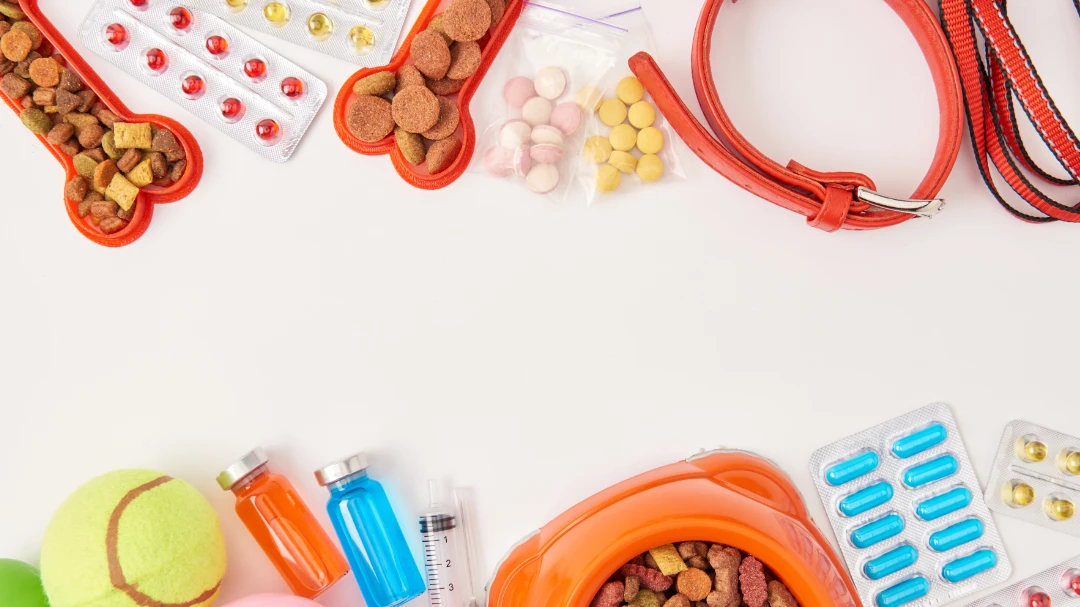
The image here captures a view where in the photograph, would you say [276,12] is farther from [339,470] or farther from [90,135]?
[339,470]

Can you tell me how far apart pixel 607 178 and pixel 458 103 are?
0.74 feet

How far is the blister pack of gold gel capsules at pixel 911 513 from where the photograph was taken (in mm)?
975

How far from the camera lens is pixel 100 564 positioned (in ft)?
2.62

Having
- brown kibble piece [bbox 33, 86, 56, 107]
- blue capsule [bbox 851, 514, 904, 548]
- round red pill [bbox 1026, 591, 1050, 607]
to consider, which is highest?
brown kibble piece [bbox 33, 86, 56, 107]

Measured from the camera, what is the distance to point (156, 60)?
992 millimetres

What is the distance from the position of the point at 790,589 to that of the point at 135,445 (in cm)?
84

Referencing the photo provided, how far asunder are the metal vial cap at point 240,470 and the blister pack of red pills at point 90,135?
1.13ft

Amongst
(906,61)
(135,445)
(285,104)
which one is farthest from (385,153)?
(906,61)

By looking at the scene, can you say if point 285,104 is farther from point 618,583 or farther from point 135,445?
point 618,583

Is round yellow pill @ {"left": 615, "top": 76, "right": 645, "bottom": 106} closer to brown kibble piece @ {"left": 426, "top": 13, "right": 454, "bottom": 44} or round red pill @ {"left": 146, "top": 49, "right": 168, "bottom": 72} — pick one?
brown kibble piece @ {"left": 426, "top": 13, "right": 454, "bottom": 44}

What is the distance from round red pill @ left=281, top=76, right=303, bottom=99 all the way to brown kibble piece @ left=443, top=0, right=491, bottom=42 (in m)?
0.21

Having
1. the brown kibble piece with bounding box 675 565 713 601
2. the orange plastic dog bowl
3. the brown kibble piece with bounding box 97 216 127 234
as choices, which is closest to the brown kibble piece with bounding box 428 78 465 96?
the brown kibble piece with bounding box 97 216 127 234

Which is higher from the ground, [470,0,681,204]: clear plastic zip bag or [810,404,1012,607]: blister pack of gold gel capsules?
[470,0,681,204]: clear plastic zip bag

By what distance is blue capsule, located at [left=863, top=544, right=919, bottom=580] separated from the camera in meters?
0.97
